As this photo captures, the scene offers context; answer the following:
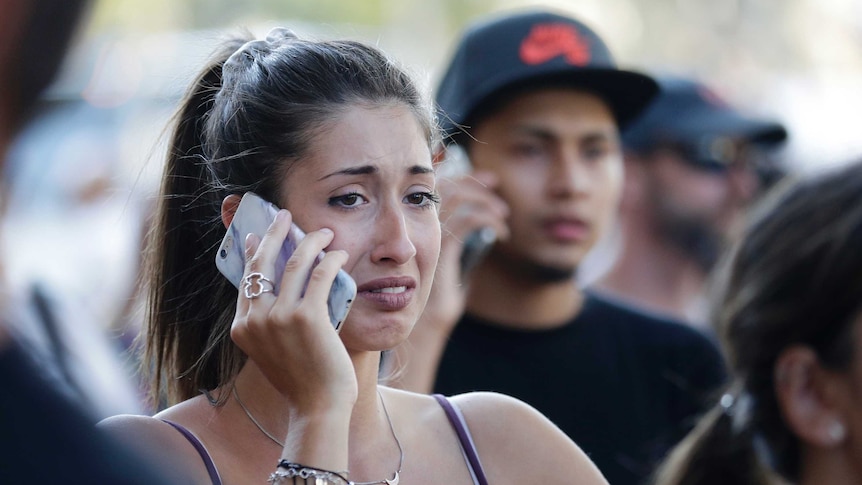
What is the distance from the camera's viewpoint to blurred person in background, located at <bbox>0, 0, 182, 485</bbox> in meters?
0.74

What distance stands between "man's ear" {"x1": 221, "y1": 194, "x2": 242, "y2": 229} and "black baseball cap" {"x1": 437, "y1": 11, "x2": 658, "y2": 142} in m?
1.54

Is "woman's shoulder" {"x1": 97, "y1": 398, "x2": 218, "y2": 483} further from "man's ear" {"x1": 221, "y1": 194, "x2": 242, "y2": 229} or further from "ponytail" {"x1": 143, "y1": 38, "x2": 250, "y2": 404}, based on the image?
"man's ear" {"x1": 221, "y1": 194, "x2": 242, "y2": 229}

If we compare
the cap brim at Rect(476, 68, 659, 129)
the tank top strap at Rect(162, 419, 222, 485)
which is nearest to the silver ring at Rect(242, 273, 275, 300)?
the tank top strap at Rect(162, 419, 222, 485)

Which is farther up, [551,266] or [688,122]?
[688,122]

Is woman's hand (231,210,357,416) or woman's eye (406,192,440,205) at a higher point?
woman's eye (406,192,440,205)

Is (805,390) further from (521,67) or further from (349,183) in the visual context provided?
(521,67)

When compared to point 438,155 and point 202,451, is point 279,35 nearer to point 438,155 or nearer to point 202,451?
point 438,155

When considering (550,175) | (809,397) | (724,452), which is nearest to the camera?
(809,397)

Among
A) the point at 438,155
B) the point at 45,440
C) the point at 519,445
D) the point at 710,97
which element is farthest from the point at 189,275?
the point at 710,97

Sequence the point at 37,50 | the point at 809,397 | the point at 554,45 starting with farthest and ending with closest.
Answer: the point at 554,45, the point at 809,397, the point at 37,50

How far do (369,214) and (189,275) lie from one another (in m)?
0.49

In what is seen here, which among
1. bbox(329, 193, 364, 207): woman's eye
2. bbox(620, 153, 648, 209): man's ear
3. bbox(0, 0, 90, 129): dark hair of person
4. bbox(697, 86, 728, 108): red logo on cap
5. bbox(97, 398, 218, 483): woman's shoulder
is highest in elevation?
bbox(0, 0, 90, 129): dark hair of person

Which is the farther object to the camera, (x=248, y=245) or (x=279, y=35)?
(x=279, y=35)

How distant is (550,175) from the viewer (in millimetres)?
3738
